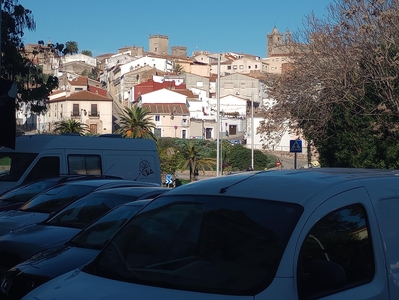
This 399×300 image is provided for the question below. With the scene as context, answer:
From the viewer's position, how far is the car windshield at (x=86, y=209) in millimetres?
8070

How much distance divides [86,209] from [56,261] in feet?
7.18

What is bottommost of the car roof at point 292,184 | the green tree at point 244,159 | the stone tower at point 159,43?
the green tree at point 244,159

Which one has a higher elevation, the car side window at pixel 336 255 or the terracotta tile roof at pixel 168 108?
the terracotta tile roof at pixel 168 108

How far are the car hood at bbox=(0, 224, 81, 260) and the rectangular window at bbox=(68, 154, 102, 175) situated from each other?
7309 millimetres

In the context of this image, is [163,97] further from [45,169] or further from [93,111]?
→ [45,169]

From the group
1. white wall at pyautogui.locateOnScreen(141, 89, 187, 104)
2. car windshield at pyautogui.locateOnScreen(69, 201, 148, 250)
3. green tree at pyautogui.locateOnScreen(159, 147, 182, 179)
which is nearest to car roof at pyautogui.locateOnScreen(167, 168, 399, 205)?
car windshield at pyautogui.locateOnScreen(69, 201, 148, 250)

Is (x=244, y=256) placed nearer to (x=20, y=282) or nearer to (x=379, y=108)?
(x=20, y=282)

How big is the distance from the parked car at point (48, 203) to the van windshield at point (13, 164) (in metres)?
5.02

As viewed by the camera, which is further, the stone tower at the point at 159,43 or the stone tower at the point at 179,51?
the stone tower at the point at 159,43

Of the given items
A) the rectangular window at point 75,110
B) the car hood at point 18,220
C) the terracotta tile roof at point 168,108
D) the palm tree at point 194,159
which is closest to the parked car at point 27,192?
the car hood at point 18,220

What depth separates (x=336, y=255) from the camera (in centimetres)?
389

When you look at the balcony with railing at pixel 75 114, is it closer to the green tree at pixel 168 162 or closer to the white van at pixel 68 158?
the green tree at pixel 168 162

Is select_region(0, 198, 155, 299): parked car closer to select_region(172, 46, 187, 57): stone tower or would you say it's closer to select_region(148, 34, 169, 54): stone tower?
select_region(172, 46, 187, 57): stone tower

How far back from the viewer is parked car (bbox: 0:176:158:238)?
9.07 m
